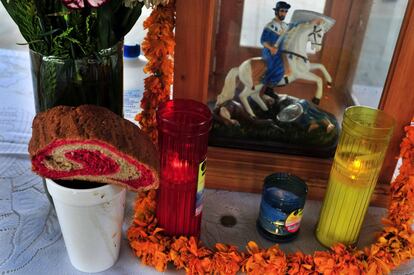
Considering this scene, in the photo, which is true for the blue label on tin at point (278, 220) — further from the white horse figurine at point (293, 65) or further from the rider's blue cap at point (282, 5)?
the rider's blue cap at point (282, 5)

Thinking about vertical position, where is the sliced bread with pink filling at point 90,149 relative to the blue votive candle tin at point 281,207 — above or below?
above

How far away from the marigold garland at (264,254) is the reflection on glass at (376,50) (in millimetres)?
108

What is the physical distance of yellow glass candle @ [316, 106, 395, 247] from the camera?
2.05ft

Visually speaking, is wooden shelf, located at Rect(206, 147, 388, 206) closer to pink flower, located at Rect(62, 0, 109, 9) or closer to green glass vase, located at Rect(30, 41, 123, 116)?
green glass vase, located at Rect(30, 41, 123, 116)

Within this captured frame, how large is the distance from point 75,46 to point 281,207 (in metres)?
0.32

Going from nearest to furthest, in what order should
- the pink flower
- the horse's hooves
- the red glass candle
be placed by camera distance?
the pink flower < the red glass candle < the horse's hooves

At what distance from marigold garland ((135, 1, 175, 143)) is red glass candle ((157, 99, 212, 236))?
0.13 ft

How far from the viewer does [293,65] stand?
2.25 ft

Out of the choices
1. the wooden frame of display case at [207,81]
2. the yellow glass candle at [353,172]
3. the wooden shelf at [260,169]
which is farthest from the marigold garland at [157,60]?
the yellow glass candle at [353,172]

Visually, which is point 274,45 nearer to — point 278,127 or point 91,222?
point 278,127

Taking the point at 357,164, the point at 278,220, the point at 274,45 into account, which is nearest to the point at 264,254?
the point at 278,220

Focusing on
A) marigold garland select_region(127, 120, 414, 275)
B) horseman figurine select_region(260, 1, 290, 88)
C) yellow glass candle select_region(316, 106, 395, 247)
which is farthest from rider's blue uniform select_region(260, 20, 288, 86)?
marigold garland select_region(127, 120, 414, 275)

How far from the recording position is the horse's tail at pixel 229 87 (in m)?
0.70

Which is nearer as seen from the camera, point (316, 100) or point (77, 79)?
point (77, 79)
